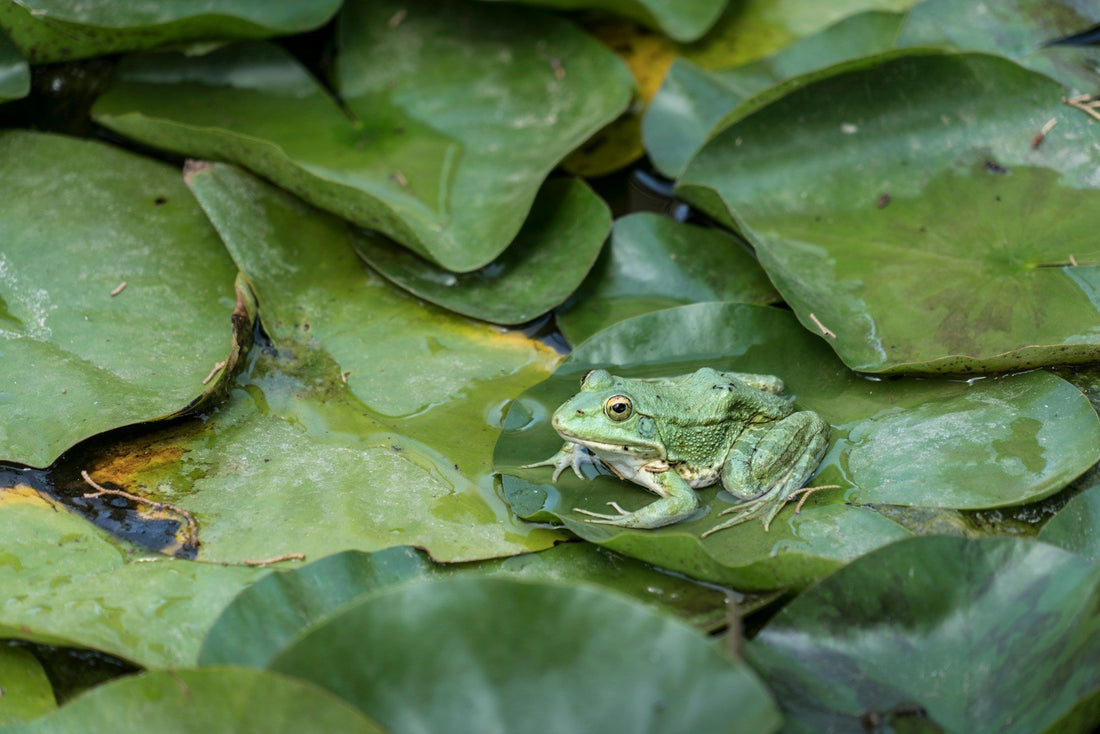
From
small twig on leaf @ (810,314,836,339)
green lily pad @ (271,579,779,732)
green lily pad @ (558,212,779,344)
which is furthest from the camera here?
green lily pad @ (558,212,779,344)

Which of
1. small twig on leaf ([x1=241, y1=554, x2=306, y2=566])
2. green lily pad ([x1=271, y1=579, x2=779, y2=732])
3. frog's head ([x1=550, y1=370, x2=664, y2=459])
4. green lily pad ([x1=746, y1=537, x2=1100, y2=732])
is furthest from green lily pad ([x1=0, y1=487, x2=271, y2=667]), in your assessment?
green lily pad ([x1=746, y1=537, x2=1100, y2=732])

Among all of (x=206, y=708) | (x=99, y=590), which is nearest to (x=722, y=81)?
(x=99, y=590)

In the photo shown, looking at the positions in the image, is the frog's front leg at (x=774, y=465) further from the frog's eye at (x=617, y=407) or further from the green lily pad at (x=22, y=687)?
the green lily pad at (x=22, y=687)

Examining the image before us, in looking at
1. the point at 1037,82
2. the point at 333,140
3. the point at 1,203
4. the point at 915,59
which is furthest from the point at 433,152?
the point at 1037,82

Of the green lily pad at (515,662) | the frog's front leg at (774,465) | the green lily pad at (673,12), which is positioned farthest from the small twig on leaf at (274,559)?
the green lily pad at (673,12)

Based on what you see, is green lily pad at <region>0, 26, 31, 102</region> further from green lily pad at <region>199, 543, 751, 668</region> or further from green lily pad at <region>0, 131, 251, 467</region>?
green lily pad at <region>199, 543, 751, 668</region>

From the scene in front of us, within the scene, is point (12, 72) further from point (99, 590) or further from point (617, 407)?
point (617, 407)

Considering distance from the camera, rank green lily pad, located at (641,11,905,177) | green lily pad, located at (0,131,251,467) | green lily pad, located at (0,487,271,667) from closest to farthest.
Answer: green lily pad, located at (0,487,271,667), green lily pad, located at (0,131,251,467), green lily pad, located at (641,11,905,177)
